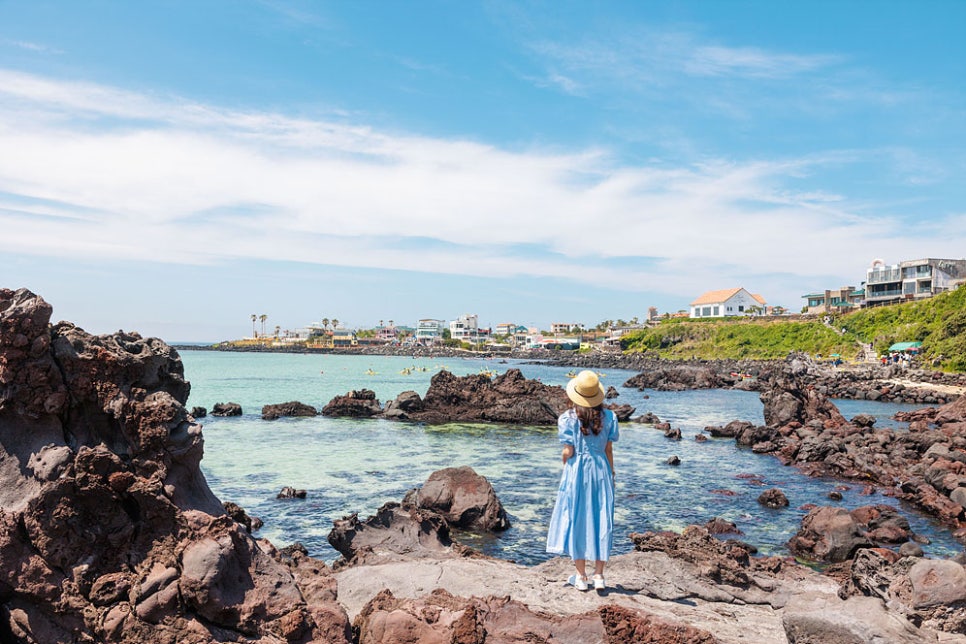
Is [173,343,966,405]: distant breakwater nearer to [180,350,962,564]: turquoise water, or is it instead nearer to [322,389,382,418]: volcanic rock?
[180,350,962,564]: turquoise water

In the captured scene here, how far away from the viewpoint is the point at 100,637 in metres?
6.56

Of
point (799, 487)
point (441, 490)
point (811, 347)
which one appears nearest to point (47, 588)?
point (441, 490)

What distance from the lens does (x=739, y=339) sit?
122 meters

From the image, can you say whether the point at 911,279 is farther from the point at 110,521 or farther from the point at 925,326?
the point at 110,521

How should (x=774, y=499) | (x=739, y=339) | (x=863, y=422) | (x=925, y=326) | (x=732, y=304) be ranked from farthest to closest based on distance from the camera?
(x=732, y=304), (x=739, y=339), (x=925, y=326), (x=863, y=422), (x=774, y=499)

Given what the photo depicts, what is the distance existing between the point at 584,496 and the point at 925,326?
292 ft

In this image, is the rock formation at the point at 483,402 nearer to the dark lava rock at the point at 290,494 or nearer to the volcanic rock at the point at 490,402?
the volcanic rock at the point at 490,402

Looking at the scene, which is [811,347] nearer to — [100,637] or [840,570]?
[840,570]

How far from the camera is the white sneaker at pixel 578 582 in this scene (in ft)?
28.0

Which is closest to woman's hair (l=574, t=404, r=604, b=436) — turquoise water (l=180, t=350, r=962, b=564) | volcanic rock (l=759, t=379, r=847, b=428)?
turquoise water (l=180, t=350, r=962, b=564)

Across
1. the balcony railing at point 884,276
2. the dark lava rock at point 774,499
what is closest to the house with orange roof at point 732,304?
the balcony railing at point 884,276

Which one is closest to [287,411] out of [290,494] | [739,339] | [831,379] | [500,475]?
[500,475]

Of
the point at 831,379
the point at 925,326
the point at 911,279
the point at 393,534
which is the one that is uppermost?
the point at 911,279

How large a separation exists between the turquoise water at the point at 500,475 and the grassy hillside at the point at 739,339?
62132mm
